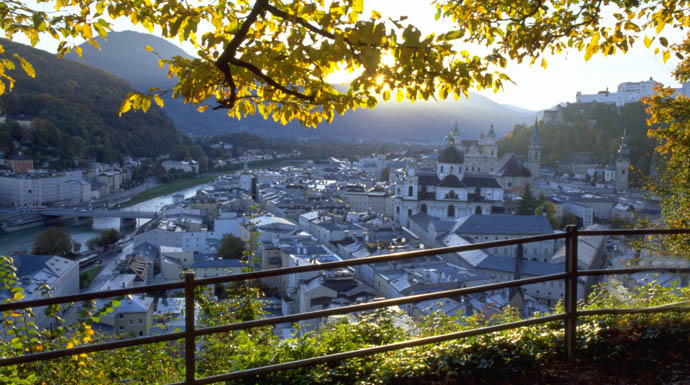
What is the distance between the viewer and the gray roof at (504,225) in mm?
22266

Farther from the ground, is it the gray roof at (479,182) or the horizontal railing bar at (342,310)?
the horizontal railing bar at (342,310)

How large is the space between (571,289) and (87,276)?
63.0 ft

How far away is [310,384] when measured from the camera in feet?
6.31

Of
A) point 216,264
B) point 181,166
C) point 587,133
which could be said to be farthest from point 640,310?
point 181,166

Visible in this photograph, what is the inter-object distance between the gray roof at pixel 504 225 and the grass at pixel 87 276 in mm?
13077

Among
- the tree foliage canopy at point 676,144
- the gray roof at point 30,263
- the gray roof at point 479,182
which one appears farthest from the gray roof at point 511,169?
the tree foliage canopy at point 676,144

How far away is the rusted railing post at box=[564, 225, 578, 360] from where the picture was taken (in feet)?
6.26

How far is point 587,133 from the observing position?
51.6 meters

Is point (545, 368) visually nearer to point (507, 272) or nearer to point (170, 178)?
point (507, 272)

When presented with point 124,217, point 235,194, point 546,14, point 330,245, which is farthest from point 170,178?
point 546,14

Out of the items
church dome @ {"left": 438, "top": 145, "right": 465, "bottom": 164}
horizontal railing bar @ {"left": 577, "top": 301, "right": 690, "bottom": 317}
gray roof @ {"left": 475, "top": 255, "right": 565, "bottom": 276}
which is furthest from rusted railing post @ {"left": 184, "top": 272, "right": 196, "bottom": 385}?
church dome @ {"left": 438, "top": 145, "right": 465, "bottom": 164}

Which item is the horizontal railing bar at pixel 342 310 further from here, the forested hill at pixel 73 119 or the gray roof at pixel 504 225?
the forested hill at pixel 73 119

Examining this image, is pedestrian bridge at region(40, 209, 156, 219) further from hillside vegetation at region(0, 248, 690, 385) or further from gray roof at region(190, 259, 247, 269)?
hillside vegetation at region(0, 248, 690, 385)

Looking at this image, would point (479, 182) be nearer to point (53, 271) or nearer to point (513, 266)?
point (513, 266)
